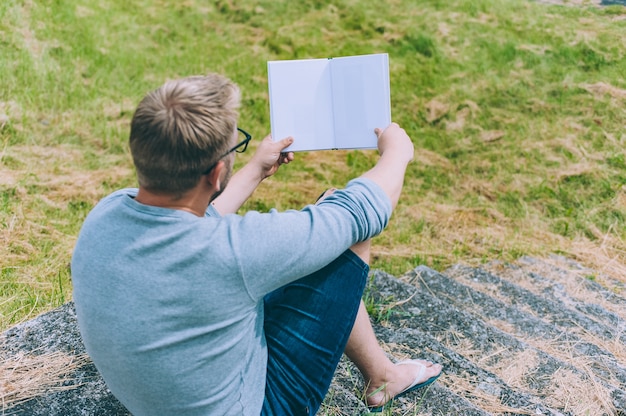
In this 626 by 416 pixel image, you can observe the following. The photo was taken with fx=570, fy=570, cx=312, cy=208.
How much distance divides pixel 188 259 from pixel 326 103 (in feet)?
3.12

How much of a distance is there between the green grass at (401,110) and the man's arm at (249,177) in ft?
3.96

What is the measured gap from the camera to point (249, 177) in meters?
1.91

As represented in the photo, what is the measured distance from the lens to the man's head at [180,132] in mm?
1199

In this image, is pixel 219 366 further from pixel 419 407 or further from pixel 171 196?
pixel 419 407

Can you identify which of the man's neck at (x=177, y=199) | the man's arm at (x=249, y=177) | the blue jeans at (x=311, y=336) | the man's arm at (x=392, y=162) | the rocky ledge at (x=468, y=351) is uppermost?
the man's neck at (x=177, y=199)

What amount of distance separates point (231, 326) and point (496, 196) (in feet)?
12.5

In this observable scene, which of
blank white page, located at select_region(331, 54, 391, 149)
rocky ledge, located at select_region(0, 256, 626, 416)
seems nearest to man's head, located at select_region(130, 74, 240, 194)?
blank white page, located at select_region(331, 54, 391, 149)

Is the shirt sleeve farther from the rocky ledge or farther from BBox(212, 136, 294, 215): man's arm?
the rocky ledge

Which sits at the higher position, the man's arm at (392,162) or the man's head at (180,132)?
the man's head at (180,132)

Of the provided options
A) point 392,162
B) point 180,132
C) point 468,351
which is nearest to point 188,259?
point 180,132

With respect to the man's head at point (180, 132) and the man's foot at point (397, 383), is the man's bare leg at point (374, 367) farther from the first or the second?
the man's head at point (180, 132)

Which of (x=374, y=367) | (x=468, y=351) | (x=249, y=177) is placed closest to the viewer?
(x=374, y=367)

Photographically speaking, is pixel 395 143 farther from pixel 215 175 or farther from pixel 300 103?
pixel 215 175

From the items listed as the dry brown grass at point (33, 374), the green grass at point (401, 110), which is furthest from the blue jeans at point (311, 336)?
the green grass at point (401, 110)
